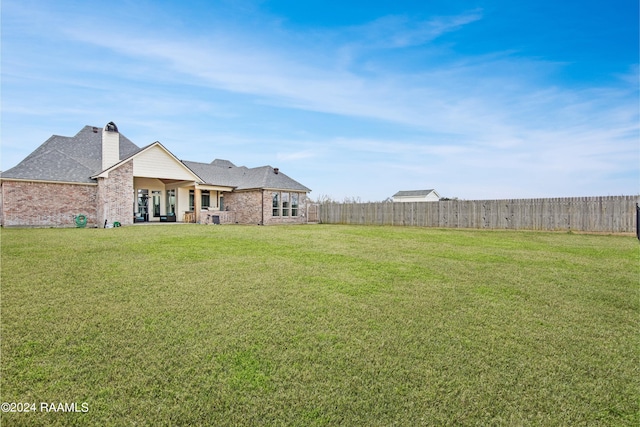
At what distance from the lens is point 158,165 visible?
19938 millimetres

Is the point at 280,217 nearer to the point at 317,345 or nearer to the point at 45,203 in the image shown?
the point at 45,203

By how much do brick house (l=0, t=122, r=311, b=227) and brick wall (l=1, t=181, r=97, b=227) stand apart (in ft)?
0.12

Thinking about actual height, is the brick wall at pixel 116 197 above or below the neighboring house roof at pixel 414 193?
below

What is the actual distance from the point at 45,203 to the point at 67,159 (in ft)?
10.7

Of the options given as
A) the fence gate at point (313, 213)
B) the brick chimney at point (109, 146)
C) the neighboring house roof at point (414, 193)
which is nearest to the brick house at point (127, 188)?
the brick chimney at point (109, 146)

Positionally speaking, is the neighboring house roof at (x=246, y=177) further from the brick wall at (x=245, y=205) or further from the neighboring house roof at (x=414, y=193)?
the neighboring house roof at (x=414, y=193)

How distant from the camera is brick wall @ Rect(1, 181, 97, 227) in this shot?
53.6 feet

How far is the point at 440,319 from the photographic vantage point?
4.38 metres

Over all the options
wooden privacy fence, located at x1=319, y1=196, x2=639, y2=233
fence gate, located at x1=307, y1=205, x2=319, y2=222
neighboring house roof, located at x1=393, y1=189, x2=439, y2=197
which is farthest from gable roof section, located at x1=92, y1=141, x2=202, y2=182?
neighboring house roof, located at x1=393, y1=189, x2=439, y2=197

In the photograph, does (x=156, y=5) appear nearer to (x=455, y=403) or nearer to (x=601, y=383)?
(x=455, y=403)

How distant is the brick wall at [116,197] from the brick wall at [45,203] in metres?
0.72

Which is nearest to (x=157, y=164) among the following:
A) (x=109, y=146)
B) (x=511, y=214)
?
(x=109, y=146)

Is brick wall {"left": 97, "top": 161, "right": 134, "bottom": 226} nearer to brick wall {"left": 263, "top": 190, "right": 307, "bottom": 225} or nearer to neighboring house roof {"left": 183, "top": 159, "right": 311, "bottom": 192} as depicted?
neighboring house roof {"left": 183, "top": 159, "right": 311, "bottom": 192}

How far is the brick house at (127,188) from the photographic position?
16969 millimetres
